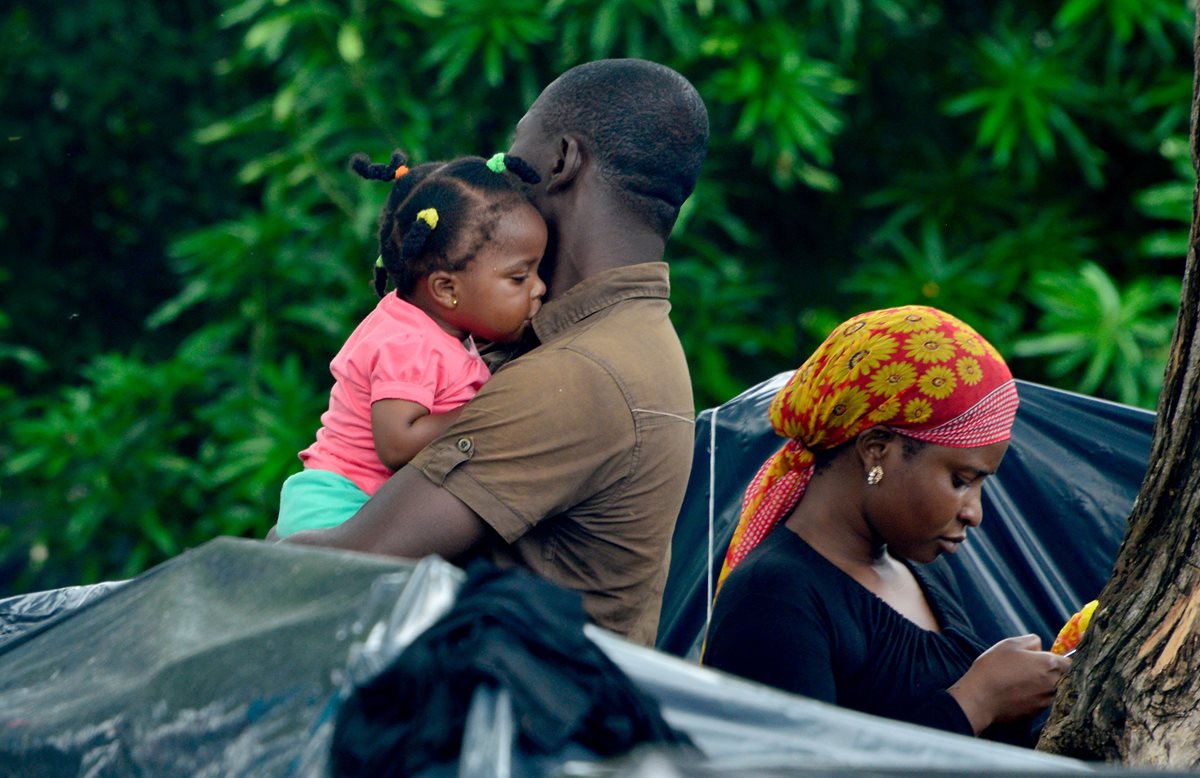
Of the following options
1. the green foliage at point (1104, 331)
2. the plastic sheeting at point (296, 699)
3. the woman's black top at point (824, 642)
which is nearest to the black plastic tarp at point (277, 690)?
the plastic sheeting at point (296, 699)

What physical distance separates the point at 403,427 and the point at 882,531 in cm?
77

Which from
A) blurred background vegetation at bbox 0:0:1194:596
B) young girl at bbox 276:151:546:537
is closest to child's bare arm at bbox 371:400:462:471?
young girl at bbox 276:151:546:537

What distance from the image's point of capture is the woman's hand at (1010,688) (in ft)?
6.93

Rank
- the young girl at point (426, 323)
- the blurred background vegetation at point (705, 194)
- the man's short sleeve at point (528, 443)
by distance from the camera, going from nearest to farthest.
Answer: the man's short sleeve at point (528, 443), the young girl at point (426, 323), the blurred background vegetation at point (705, 194)

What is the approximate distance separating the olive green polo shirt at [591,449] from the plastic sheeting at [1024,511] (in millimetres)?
883

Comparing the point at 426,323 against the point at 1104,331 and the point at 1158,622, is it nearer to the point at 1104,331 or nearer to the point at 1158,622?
the point at 1158,622

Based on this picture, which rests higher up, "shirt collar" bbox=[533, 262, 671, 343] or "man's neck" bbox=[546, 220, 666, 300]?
"man's neck" bbox=[546, 220, 666, 300]

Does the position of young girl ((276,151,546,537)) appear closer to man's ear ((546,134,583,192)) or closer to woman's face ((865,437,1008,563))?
man's ear ((546,134,583,192))

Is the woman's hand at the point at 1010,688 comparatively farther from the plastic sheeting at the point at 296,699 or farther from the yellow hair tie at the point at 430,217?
the yellow hair tie at the point at 430,217

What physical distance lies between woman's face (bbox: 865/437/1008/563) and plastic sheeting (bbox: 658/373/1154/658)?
747 mm

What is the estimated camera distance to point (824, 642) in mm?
2131

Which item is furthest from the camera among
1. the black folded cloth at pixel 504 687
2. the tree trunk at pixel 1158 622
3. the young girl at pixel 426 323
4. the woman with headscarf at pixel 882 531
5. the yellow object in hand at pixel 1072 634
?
the yellow object in hand at pixel 1072 634

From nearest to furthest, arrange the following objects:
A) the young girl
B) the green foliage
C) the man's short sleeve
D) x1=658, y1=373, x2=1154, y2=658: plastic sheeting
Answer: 1. the man's short sleeve
2. the young girl
3. x1=658, y1=373, x2=1154, y2=658: plastic sheeting
4. the green foliage

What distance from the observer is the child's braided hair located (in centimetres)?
Result: 224
